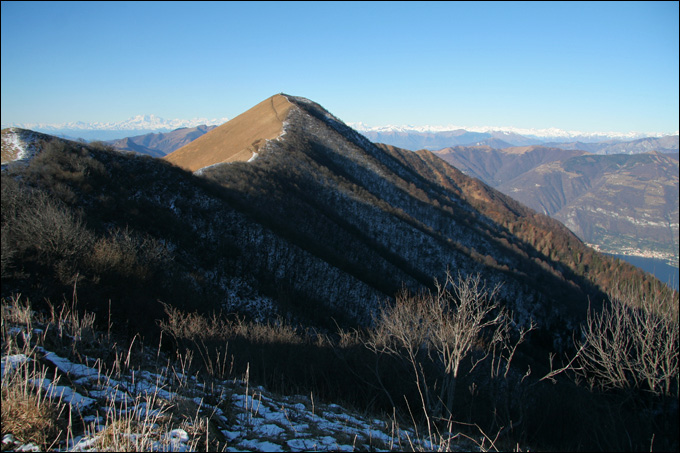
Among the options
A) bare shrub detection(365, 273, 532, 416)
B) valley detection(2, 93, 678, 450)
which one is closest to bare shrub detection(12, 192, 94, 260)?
valley detection(2, 93, 678, 450)

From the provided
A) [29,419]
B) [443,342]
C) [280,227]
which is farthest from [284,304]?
[29,419]

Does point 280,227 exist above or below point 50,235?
below

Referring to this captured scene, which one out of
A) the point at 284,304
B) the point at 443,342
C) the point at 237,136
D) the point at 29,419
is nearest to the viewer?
the point at 29,419

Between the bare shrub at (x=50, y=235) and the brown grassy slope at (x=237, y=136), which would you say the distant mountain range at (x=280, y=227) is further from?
the bare shrub at (x=50, y=235)

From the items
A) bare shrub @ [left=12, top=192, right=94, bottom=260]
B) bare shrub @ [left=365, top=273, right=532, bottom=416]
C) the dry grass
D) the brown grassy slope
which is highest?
the brown grassy slope

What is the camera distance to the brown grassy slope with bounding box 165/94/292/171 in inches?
2164

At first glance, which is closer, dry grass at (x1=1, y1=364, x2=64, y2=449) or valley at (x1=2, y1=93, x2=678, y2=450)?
dry grass at (x1=1, y1=364, x2=64, y2=449)

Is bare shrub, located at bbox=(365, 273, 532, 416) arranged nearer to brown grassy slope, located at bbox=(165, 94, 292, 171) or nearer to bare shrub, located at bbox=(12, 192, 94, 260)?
bare shrub, located at bbox=(12, 192, 94, 260)

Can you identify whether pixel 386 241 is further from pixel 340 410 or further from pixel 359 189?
pixel 340 410

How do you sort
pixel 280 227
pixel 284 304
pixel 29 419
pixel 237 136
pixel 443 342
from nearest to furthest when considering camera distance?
1. pixel 29 419
2. pixel 443 342
3. pixel 284 304
4. pixel 280 227
5. pixel 237 136

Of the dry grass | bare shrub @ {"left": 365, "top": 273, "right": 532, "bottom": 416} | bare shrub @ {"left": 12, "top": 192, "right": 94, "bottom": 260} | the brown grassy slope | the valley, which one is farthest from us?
the brown grassy slope

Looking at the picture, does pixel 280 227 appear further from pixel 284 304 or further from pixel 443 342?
pixel 443 342

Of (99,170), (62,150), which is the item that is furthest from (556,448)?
(62,150)

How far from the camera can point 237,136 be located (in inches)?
2451
